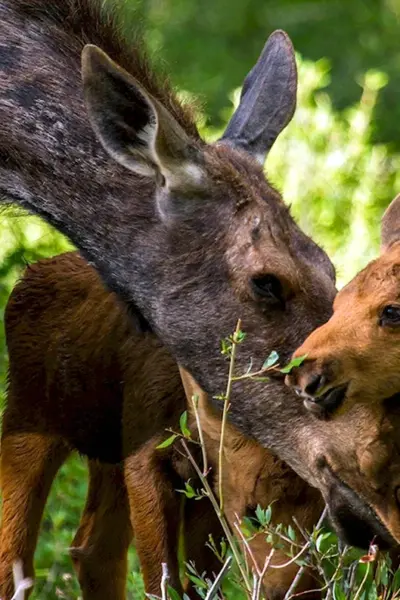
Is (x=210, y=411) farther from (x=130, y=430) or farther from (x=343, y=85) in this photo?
(x=343, y=85)

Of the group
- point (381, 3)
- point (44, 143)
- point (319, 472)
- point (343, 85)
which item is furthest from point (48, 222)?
point (381, 3)

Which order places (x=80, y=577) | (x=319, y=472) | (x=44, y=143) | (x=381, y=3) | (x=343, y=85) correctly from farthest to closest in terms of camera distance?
(x=381, y=3)
(x=343, y=85)
(x=80, y=577)
(x=44, y=143)
(x=319, y=472)

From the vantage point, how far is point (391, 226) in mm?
8523

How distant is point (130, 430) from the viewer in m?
9.08

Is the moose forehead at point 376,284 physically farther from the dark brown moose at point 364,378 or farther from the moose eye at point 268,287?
the moose eye at point 268,287

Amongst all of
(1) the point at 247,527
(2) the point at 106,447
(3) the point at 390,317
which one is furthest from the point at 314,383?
(2) the point at 106,447

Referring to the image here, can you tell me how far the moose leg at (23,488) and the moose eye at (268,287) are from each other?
1573 millimetres

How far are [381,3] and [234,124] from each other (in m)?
13.7

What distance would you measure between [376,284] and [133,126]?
125 cm

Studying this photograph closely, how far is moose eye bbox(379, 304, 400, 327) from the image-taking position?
7891 millimetres

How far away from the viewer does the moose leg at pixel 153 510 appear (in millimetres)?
8898

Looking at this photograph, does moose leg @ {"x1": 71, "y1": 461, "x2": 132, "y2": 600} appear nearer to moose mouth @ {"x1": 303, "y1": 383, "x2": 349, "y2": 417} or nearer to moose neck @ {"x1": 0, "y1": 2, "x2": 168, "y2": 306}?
moose neck @ {"x1": 0, "y1": 2, "x2": 168, "y2": 306}

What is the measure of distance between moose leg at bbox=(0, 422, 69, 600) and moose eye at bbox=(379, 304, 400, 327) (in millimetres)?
2226

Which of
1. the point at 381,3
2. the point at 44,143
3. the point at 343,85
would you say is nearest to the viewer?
the point at 44,143
